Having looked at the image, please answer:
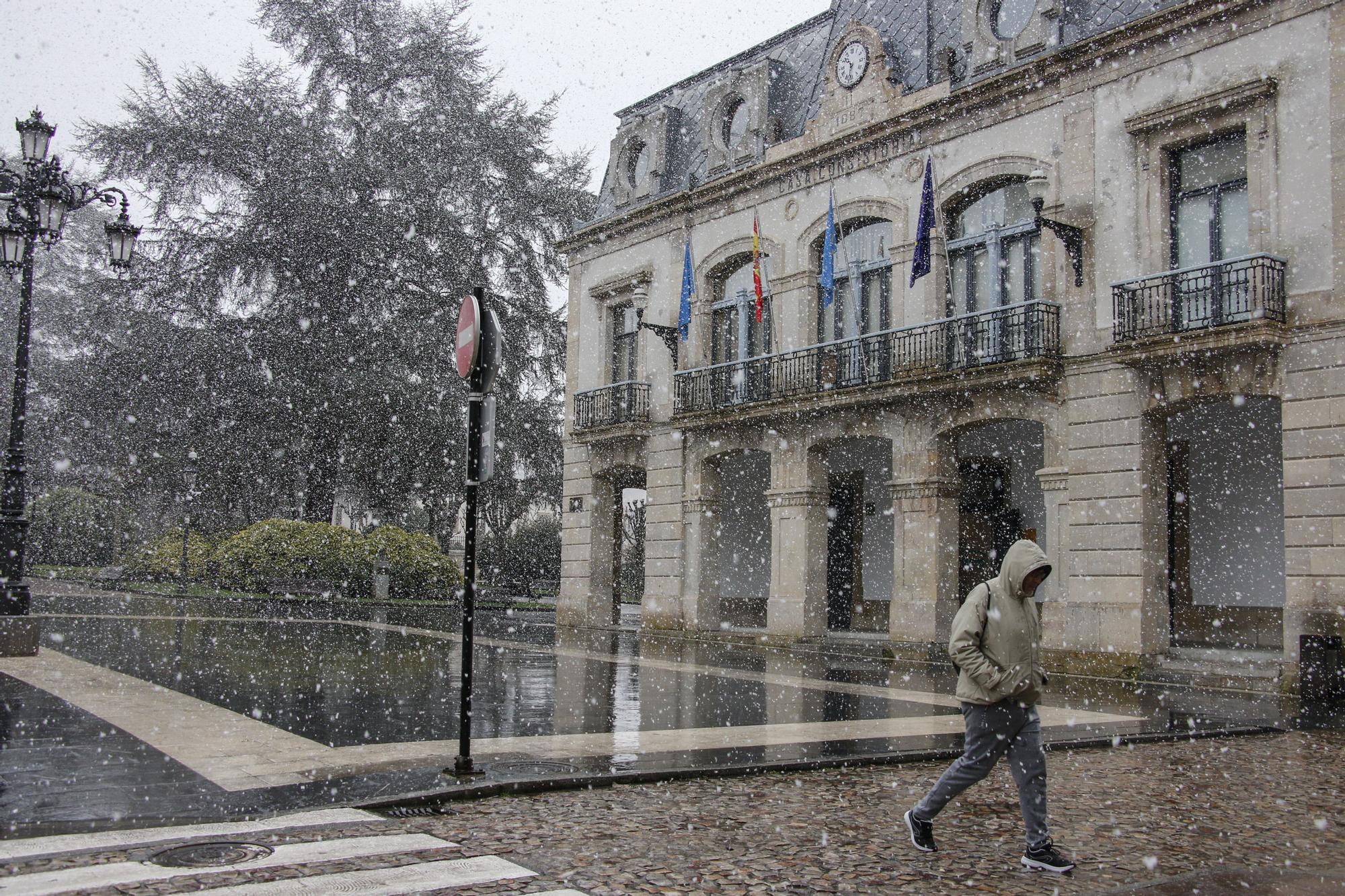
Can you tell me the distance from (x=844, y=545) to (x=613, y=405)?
635 centimetres

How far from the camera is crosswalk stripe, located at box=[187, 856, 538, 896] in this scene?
4.66 metres

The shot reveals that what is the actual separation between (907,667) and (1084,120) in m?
9.09

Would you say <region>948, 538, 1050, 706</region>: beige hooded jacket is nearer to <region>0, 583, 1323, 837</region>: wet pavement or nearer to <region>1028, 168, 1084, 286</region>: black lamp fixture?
<region>0, 583, 1323, 837</region>: wet pavement

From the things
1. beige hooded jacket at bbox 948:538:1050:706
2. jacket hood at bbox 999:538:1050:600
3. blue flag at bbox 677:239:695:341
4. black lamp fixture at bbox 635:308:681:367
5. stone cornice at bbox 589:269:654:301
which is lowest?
beige hooded jacket at bbox 948:538:1050:706

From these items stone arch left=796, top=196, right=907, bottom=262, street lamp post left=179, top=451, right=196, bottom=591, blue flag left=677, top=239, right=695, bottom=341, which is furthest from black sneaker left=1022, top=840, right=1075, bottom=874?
street lamp post left=179, top=451, right=196, bottom=591

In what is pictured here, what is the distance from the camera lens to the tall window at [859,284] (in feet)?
69.7

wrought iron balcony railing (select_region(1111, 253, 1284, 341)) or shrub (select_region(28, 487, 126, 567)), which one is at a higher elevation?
wrought iron balcony railing (select_region(1111, 253, 1284, 341))

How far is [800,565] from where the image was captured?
21.6 m

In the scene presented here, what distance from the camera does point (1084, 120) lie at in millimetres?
17531

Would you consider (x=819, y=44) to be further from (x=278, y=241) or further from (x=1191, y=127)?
(x=278, y=241)

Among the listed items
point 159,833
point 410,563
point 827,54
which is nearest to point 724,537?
point 827,54

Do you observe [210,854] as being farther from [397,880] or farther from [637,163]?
[637,163]

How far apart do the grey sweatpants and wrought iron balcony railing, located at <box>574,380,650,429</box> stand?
65.2 ft

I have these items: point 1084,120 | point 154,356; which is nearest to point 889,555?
point 1084,120
